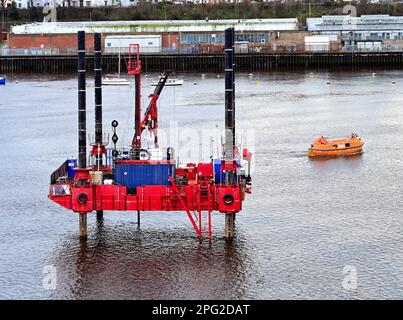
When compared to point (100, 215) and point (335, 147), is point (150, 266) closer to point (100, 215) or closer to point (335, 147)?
point (100, 215)

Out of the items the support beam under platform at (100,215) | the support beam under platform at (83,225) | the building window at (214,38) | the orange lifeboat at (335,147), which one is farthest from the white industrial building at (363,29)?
the support beam under platform at (83,225)

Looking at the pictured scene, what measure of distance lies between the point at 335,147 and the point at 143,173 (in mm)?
17728

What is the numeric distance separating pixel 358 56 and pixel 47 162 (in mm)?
55206

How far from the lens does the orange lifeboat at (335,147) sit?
46534mm

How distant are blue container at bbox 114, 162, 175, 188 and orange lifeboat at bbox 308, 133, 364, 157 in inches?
647

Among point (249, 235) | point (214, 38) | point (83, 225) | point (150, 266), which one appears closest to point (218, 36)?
point (214, 38)

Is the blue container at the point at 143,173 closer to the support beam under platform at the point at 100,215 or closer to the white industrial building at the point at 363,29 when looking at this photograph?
the support beam under platform at the point at 100,215

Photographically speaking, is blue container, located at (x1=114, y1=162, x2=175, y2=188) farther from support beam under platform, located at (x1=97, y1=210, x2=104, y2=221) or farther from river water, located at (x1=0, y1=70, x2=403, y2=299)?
support beam under platform, located at (x1=97, y1=210, x2=104, y2=221)

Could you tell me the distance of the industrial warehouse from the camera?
322 feet

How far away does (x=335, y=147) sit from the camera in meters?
47.2

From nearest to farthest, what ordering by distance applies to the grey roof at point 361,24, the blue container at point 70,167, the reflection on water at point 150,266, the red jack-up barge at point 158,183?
the reflection on water at point 150,266
the red jack-up barge at point 158,183
the blue container at point 70,167
the grey roof at point 361,24

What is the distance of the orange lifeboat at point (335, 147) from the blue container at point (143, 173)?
1643 cm

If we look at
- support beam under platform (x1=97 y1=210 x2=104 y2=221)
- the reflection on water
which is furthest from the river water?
support beam under platform (x1=97 y1=210 x2=104 y2=221)
